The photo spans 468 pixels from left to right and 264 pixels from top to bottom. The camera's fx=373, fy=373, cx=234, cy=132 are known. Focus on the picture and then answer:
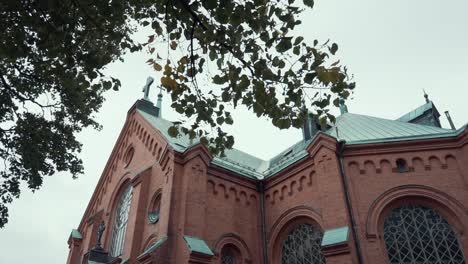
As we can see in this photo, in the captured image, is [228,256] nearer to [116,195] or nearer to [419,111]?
[116,195]

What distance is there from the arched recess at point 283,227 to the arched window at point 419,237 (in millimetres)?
2912

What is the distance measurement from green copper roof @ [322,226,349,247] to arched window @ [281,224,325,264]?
1.33m

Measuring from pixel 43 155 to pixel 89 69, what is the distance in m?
5.28

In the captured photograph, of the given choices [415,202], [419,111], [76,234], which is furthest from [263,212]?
[76,234]

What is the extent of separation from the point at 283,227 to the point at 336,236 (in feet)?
10.6

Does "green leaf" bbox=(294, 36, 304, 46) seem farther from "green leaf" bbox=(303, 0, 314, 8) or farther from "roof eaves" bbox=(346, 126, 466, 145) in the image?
"roof eaves" bbox=(346, 126, 466, 145)

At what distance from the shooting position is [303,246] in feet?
43.9

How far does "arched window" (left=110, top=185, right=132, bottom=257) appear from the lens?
638 inches

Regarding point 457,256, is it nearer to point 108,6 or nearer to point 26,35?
point 108,6

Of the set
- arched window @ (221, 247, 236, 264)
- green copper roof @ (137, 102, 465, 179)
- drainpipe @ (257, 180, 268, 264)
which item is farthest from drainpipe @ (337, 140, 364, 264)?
arched window @ (221, 247, 236, 264)

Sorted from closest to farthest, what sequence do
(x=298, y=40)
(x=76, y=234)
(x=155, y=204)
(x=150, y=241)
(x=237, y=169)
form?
(x=298, y=40)
(x=150, y=241)
(x=155, y=204)
(x=237, y=169)
(x=76, y=234)

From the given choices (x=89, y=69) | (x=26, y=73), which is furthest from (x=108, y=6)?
(x=26, y=73)

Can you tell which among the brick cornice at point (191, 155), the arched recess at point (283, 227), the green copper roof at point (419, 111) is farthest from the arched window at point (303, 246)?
the green copper roof at point (419, 111)

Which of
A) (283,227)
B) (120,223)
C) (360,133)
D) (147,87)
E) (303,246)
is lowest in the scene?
(303,246)
